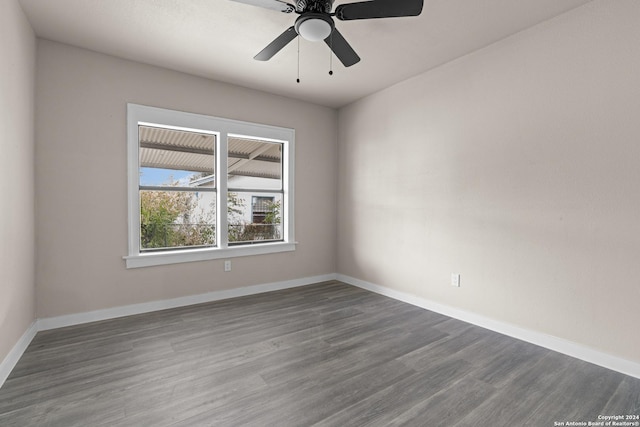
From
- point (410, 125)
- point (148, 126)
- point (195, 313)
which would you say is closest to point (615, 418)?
point (410, 125)

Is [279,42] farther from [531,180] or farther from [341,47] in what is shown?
[531,180]

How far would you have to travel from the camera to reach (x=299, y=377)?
6.91 ft

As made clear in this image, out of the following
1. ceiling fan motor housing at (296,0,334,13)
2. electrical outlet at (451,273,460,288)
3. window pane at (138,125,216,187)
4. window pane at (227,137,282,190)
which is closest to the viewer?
ceiling fan motor housing at (296,0,334,13)

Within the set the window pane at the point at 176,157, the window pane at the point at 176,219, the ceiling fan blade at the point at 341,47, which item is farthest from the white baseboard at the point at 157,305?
the ceiling fan blade at the point at 341,47

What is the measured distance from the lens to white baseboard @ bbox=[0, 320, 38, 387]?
2033 millimetres

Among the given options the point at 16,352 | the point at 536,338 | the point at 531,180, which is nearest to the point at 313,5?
the point at 531,180

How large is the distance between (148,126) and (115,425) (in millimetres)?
2859

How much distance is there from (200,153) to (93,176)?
1.14 meters

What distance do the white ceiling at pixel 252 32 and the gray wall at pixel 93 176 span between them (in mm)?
199

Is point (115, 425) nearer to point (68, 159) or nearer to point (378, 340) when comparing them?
point (378, 340)

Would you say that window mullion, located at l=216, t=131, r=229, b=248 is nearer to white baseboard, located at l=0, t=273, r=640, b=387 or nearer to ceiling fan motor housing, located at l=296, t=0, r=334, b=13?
white baseboard, located at l=0, t=273, r=640, b=387

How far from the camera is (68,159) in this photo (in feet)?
9.73

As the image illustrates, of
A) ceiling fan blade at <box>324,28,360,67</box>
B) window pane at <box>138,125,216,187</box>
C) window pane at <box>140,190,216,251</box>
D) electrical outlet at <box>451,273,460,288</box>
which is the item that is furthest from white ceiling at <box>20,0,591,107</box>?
electrical outlet at <box>451,273,460,288</box>

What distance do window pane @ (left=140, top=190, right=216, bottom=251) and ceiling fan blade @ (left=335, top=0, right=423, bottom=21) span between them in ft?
8.63
